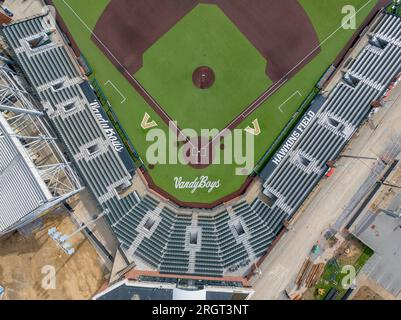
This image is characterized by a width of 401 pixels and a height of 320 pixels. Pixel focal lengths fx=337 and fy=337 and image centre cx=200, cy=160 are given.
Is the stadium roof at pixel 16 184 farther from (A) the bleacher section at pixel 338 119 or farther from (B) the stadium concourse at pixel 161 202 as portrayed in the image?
(A) the bleacher section at pixel 338 119

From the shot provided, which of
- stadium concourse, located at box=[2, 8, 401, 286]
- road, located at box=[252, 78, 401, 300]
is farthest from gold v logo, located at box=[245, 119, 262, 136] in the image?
road, located at box=[252, 78, 401, 300]

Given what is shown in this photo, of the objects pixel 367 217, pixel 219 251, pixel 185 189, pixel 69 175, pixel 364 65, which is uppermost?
pixel 364 65

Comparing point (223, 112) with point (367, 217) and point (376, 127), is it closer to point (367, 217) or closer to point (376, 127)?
point (376, 127)

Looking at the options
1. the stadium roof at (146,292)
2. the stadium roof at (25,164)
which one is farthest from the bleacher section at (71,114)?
the stadium roof at (146,292)

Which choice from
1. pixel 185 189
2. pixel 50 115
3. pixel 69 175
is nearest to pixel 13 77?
pixel 50 115

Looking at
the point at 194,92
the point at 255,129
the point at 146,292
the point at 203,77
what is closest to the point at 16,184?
the point at 146,292

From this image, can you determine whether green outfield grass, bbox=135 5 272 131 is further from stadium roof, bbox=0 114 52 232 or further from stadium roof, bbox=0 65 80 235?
stadium roof, bbox=0 114 52 232
